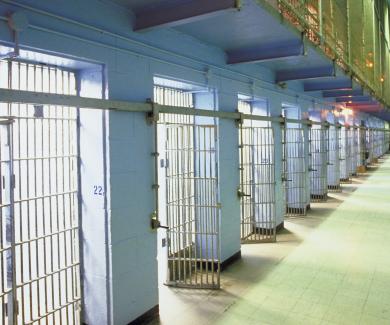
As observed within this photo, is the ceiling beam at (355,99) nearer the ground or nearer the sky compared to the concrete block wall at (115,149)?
nearer the sky

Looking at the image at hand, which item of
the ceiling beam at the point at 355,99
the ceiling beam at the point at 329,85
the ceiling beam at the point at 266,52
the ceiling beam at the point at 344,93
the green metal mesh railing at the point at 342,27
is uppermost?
the green metal mesh railing at the point at 342,27

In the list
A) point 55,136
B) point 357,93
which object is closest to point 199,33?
point 55,136

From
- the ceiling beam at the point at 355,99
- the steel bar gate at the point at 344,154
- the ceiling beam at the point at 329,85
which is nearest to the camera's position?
the ceiling beam at the point at 329,85

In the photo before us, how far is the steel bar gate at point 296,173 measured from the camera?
27.6 ft

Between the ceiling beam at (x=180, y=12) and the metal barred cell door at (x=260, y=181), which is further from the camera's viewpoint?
the metal barred cell door at (x=260, y=181)

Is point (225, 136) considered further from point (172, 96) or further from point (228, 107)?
point (172, 96)

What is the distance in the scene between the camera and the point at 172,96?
15.9 ft

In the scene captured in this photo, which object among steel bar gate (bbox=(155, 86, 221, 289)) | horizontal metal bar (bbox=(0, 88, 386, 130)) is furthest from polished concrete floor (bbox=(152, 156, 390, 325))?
horizontal metal bar (bbox=(0, 88, 386, 130))

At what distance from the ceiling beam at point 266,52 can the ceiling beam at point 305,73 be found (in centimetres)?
202

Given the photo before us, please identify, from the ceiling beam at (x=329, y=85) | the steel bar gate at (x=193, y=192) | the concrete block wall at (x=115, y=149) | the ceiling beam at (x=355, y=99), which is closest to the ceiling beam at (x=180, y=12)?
the concrete block wall at (x=115, y=149)

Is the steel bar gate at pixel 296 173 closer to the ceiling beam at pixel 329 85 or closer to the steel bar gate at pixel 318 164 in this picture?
the ceiling beam at pixel 329 85

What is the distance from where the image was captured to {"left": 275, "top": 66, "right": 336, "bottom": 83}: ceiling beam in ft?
21.5

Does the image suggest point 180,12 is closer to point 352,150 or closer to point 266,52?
point 266,52

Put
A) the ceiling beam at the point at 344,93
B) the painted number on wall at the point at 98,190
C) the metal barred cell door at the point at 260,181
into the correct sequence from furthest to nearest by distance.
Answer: the ceiling beam at the point at 344,93
the metal barred cell door at the point at 260,181
the painted number on wall at the point at 98,190
